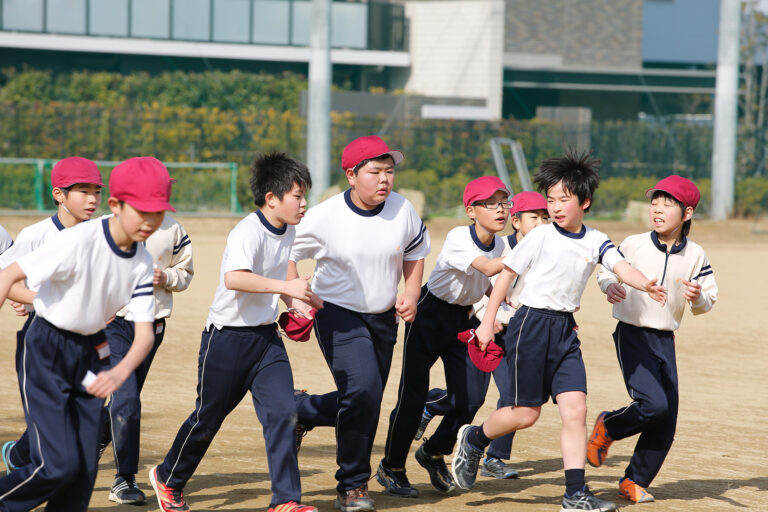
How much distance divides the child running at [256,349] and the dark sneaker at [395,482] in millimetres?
969

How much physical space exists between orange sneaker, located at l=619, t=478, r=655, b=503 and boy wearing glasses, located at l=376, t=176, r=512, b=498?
904 millimetres

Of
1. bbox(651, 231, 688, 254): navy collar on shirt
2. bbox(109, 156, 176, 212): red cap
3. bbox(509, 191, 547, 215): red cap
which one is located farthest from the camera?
bbox(509, 191, 547, 215): red cap

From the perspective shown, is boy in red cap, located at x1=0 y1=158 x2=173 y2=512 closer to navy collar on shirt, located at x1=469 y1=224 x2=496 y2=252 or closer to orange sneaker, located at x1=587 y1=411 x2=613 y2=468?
navy collar on shirt, located at x1=469 y1=224 x2=496 y2=252

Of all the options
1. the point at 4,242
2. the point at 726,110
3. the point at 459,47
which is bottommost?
the point at 4,242

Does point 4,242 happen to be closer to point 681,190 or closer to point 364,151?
point 364,151

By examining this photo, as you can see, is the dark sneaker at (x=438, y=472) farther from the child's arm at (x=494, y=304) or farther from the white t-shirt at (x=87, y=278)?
the white t-shirt at (x=87, y=278)

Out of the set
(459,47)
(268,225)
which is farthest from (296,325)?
(459,47)

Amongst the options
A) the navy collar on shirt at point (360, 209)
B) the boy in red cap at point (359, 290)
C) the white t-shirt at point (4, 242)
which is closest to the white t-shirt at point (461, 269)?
the boy in red cap at point (359, 290)

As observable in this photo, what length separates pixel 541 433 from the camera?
25.3 ft

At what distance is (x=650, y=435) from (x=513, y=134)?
24.7 meters

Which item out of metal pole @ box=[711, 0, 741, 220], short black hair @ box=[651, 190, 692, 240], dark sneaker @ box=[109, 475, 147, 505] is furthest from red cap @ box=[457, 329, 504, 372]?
metal pole @ box=[711, 0, 741, 220]

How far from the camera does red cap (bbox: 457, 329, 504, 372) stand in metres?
5.50

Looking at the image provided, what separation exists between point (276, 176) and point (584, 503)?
2.18 m

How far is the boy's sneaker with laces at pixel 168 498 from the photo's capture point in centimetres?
521
